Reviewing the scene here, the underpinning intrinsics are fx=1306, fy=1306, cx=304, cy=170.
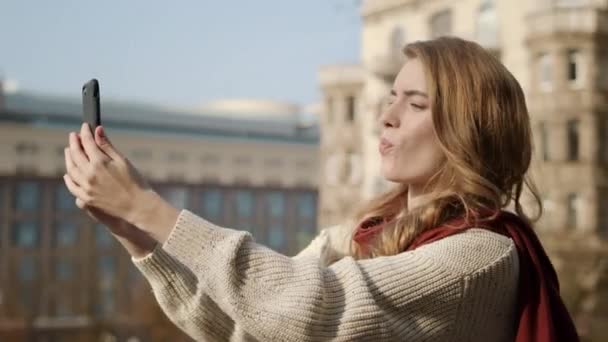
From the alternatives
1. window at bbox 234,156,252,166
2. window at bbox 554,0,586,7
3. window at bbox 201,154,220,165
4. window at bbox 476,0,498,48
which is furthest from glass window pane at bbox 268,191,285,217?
window at bbox 554,0,586,7

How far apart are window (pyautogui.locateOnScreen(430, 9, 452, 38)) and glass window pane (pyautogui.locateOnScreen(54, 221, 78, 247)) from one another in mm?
48522

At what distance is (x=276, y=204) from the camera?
87.6 meters

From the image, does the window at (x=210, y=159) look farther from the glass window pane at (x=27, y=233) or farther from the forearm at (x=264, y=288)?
the forearm at (x=264, y=288)

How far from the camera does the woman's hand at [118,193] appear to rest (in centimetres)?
215

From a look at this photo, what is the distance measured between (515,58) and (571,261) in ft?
18.0

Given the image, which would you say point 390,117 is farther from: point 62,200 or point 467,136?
point 62,200

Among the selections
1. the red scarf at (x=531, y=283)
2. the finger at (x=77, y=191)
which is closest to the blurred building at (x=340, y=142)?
the red scarf at (x=531, y=283)

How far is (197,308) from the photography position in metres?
2.17

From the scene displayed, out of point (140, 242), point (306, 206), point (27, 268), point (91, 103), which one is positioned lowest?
point (27, 268)

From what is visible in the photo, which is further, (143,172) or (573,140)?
(143,172)

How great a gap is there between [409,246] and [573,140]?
25245 millimetres

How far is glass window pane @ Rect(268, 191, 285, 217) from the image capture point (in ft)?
285

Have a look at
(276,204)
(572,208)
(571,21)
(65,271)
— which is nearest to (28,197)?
(65,271)

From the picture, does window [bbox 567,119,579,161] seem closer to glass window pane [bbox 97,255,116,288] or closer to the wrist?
the wrist
